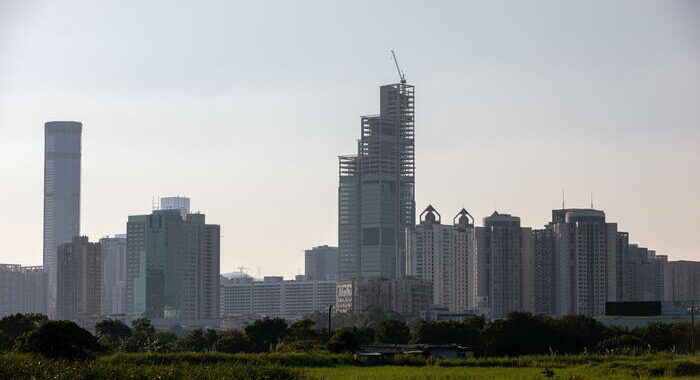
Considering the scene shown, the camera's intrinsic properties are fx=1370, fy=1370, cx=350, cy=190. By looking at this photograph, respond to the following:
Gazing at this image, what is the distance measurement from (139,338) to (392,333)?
18136 mm

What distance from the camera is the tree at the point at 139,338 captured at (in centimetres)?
7962

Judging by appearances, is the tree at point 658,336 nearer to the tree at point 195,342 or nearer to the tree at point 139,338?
the tree at point 195,342

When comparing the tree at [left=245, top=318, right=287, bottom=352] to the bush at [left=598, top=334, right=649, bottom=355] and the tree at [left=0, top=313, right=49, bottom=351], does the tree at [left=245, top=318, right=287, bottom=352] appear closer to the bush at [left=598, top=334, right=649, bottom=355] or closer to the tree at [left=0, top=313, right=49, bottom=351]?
the tree at [left=0, top=313, right=49, bottom=351]

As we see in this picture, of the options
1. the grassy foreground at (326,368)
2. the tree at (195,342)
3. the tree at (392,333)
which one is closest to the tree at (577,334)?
the tree at (392,333)

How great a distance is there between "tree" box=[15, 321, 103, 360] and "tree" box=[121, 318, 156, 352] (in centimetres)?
2123

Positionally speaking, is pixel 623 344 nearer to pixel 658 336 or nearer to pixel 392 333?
pixel 658 336

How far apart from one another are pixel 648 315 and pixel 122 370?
8982 centimetres

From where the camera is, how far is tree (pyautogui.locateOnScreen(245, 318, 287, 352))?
89062mm

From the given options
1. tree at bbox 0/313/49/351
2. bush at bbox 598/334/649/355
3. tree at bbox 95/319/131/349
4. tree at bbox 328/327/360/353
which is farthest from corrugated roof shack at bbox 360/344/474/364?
tree at bbox 95/319/131/349

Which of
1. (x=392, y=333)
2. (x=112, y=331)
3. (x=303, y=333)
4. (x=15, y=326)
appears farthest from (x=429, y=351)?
(x=112, y=331)

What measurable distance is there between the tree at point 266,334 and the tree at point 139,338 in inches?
272

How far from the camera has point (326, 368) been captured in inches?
2181

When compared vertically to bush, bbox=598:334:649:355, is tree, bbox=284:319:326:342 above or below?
above

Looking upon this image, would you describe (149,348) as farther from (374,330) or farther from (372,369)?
Result: (374,330)
